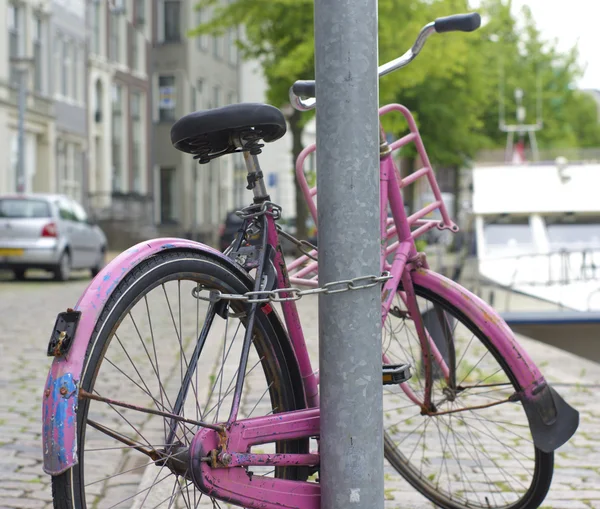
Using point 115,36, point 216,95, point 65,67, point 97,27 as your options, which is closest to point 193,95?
point 216,95

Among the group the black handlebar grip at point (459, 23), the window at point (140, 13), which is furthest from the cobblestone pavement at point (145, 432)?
the window at point (140, 13)

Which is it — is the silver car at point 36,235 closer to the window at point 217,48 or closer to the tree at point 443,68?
the tree at point 443,68

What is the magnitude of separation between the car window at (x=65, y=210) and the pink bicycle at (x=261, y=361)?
675 inches

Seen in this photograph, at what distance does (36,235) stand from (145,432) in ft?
49.9

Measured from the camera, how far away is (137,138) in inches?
1730

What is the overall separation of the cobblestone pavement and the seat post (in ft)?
1.69

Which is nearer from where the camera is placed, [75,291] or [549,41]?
[75,291]

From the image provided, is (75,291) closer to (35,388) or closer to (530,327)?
(530,327)

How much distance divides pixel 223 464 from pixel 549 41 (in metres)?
43.5

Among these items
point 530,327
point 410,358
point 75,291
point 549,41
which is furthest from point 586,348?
point 549,41

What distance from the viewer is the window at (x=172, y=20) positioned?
48.5 metres

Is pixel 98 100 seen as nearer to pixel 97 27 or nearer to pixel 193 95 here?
pixel 97 27

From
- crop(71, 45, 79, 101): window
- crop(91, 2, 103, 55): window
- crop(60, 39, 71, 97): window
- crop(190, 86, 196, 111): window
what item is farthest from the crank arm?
crop(190, 86, 196, 111): window

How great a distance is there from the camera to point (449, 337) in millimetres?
3672
